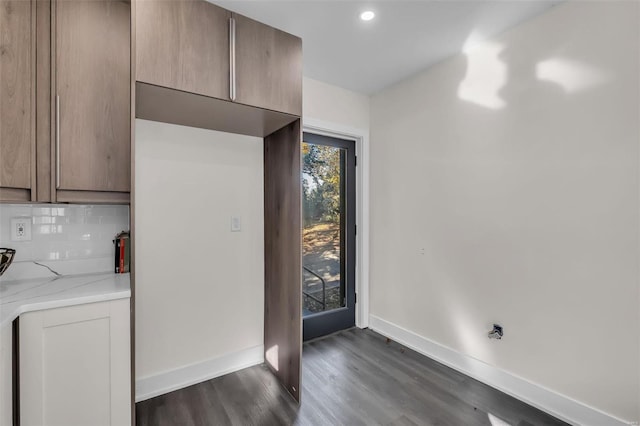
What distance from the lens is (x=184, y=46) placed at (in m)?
1.50

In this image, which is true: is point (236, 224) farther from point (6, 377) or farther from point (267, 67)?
point (6, 377)

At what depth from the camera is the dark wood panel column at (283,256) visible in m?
1.94

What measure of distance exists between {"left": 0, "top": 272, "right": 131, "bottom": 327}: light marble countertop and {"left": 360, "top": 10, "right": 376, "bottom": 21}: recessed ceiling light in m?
2.05

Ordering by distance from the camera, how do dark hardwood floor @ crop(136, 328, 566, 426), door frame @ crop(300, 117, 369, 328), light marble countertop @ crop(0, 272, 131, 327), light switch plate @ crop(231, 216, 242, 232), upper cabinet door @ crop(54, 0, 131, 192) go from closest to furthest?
1. light marble countertop @ crop(0, 272, 131, 327)
2. upper cabinet door @ crop(54, 0, 131, 192)
3. dark hardwood floor @ crop(136, 328, 566, 426)
4. light switch plate @ crop(231, 216, 242, 232)
5. door frame @ crop(300, 117, 369, 328)

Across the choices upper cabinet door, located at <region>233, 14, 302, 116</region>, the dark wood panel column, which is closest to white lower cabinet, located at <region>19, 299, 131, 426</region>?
the dark wood panel column

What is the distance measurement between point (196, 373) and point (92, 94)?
6.27 feet

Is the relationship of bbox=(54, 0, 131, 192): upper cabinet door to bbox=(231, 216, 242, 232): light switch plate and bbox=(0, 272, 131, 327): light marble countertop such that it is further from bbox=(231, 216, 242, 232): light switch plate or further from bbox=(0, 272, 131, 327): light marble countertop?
bbox=(231, 216, 242, 232): light switch plate

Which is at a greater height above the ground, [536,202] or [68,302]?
[536,202]

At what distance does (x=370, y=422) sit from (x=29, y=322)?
178cm

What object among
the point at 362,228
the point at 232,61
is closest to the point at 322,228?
the point at 362,228

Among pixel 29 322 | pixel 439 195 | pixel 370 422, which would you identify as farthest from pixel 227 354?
pixel 439 195

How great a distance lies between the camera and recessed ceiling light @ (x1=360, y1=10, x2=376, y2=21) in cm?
179

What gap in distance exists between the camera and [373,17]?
6.02 feet

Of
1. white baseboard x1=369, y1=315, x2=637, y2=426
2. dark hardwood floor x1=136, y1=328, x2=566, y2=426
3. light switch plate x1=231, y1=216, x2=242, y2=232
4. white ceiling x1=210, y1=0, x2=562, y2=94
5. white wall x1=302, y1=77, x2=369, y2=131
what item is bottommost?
dark hardwood floor x1=136, y1=328, x2=566, y2=426
